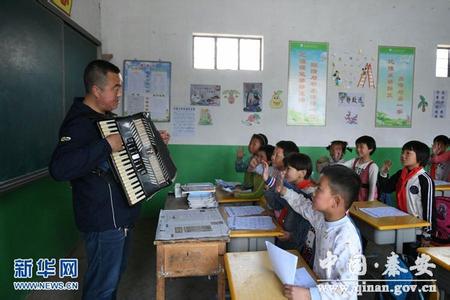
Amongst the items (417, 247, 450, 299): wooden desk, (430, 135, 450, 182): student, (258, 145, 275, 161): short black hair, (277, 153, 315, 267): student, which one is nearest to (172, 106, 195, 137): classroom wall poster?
(258, 145, 275, 161): short black hair

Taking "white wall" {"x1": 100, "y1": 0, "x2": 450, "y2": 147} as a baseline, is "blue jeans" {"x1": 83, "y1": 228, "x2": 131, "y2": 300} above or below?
below

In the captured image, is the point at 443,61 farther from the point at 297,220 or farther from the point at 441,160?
the point at 297,220

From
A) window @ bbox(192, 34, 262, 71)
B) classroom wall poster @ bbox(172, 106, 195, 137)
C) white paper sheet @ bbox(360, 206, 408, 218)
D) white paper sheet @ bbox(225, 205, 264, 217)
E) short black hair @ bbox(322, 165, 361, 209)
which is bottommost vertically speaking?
white paper sheet @ bbox(360, 206, 408, 218)

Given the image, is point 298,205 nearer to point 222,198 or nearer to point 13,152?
Answer: point 222,198

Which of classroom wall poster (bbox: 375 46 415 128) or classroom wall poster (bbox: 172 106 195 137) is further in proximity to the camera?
classroom wall poster (bbox: 375 46 415 128)

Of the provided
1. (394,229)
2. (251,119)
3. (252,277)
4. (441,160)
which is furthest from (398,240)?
(251,119)

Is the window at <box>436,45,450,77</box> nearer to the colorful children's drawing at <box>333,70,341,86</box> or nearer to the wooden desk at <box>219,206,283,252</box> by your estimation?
the colorful children's drawing at <box>333,70,341,86</box>

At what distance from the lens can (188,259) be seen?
179 cm

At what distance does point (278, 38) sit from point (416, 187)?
8.56 ft

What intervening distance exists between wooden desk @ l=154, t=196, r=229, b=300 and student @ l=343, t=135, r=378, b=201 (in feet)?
5.70

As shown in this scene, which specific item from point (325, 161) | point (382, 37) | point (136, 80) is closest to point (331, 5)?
point (382, 37)

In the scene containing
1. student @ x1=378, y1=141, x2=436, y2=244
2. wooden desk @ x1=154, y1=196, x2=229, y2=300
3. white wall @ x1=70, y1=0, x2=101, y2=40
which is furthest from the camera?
white wall @ x1=70, y1=0, x2=101, y2=40

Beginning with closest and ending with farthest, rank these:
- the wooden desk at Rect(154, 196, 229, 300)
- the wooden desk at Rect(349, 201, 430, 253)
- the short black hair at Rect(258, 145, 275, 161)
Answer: the wooden desk at Rect(154, 196, 229, 300) < the wooden desk at Rect(349, 201, 430, 253) < the short black hair at Rect(258, 145, 275, 161)

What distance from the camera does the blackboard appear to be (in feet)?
6.61
